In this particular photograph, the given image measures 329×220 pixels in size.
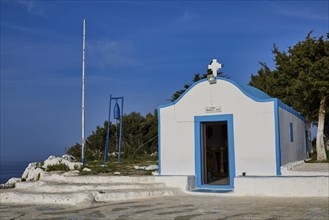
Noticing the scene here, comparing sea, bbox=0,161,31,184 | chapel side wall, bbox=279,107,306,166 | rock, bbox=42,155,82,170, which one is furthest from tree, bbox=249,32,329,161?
sea, bbox=0,161,31,184

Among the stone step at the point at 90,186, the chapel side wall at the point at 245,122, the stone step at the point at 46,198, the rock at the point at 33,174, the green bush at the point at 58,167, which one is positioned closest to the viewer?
the stone step at the point at 46,198

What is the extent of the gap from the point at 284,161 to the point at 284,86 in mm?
→ 10269

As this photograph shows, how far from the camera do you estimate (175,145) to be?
14461mm

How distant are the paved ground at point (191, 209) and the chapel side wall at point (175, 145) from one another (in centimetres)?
239

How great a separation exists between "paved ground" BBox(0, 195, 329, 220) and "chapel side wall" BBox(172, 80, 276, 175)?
5.64 ft

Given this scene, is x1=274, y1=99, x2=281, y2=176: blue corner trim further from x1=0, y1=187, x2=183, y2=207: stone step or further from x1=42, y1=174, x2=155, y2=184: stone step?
x1=42, y1=174, x2=155, y2=184: stone step

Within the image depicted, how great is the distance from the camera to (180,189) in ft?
43.4

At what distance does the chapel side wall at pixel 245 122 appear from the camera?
1294 centimetres

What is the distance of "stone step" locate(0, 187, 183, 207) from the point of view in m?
11.6

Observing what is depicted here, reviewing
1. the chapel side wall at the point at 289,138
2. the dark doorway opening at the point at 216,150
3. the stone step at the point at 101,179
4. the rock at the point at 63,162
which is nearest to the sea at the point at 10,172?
the rock at the point at 63,162

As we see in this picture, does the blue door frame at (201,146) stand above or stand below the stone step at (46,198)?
above

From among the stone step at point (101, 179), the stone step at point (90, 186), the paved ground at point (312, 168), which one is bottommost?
the stone step at point (90, 186)

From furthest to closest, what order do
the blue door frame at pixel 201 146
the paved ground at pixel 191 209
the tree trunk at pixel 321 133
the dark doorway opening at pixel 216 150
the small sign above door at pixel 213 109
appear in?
A: the tree trunk at pixel 321 133 → the dark doorway opening at pixel 216 150 → the small sign above door at pixel 213 109 → the blue door frame at pixel 201 146 → the paved ground at pixel 191 209

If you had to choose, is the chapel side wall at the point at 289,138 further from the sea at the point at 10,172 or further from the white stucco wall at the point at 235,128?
the sea at the point at 10,172
